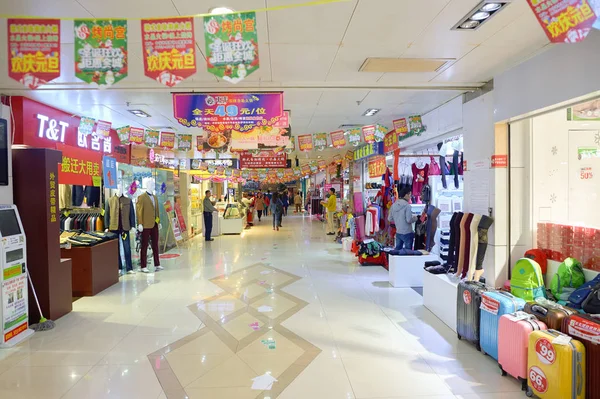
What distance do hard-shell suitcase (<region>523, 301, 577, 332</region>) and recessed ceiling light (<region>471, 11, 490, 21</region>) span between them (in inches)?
99.8

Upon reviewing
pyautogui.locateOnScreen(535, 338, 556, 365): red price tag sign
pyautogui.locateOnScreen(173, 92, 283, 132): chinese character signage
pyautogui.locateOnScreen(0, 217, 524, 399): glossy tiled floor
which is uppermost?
pyautogui.locateOnScreen(173, 92, 283, 132): chinese character signage

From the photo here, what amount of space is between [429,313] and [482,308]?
4.41 ft

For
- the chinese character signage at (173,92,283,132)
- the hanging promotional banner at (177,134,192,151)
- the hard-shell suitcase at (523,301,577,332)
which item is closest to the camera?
the hard-shell suitcase at (523,301,577,332)

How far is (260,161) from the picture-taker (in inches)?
507

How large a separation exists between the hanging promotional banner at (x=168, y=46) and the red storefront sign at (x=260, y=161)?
9.95 m

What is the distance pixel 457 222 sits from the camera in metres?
4.83

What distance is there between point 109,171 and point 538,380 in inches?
295

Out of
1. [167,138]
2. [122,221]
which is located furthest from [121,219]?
[167,138]

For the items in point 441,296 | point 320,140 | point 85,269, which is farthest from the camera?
point 320,140

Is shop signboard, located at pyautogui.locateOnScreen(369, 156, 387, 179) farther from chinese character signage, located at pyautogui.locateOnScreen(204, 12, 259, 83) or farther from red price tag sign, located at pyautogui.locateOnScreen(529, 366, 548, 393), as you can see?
chinese character signage, located at pyautogui.locateOnScreen(204, 12, 259, 83)

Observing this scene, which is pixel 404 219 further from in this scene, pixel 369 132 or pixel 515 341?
pixel 515 341

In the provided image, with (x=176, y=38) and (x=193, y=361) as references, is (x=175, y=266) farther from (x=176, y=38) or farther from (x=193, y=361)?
(x=176, y=38)

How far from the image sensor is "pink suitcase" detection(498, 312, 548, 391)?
2.90m

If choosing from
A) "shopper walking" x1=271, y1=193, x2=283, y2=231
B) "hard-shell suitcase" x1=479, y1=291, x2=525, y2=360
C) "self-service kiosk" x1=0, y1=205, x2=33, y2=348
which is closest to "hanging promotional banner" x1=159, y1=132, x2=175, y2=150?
"self-service kiosk" x1=0, y1=205, x2=33, y2=348
